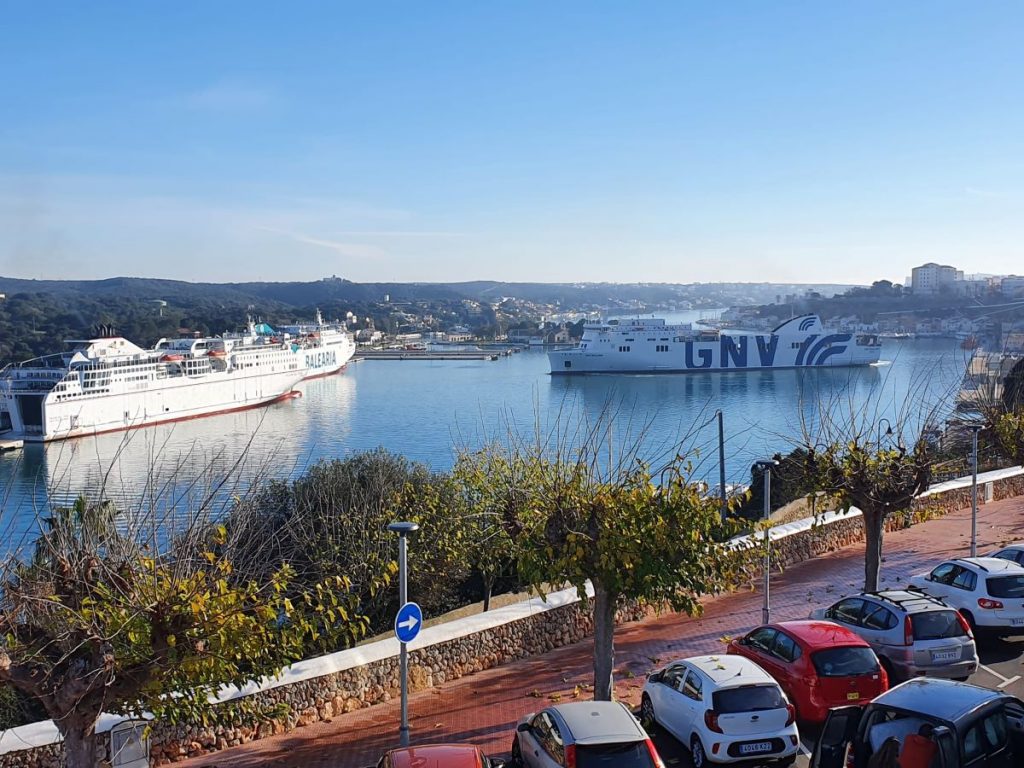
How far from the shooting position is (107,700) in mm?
4602

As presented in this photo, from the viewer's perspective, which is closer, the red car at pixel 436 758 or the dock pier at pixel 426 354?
the red car at pixel 436 758

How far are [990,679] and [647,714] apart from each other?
284 centimetres

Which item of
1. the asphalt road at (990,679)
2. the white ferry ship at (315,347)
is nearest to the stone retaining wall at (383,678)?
the asphalt road at (990,679)

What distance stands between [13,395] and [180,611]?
47.4m

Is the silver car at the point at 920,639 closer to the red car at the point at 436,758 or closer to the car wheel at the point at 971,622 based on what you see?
the car wheel at the point at 971,622

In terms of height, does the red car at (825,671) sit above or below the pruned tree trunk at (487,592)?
above

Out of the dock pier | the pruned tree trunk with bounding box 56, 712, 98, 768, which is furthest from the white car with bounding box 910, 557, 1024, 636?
the dock pier

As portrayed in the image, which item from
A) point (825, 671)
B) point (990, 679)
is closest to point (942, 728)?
point (825, 671)

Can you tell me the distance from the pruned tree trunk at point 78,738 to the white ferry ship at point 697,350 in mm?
64650

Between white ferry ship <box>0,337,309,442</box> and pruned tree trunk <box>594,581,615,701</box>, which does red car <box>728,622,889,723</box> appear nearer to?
pruned tree trunk <box>594,581,615,701</box>

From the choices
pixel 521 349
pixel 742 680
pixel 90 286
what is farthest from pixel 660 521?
pixel 90 286

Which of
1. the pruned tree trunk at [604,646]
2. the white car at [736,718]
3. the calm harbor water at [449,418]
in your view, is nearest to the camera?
the white car at [736,718]

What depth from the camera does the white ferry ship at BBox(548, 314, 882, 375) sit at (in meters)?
69.2

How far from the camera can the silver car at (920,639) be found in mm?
6480
